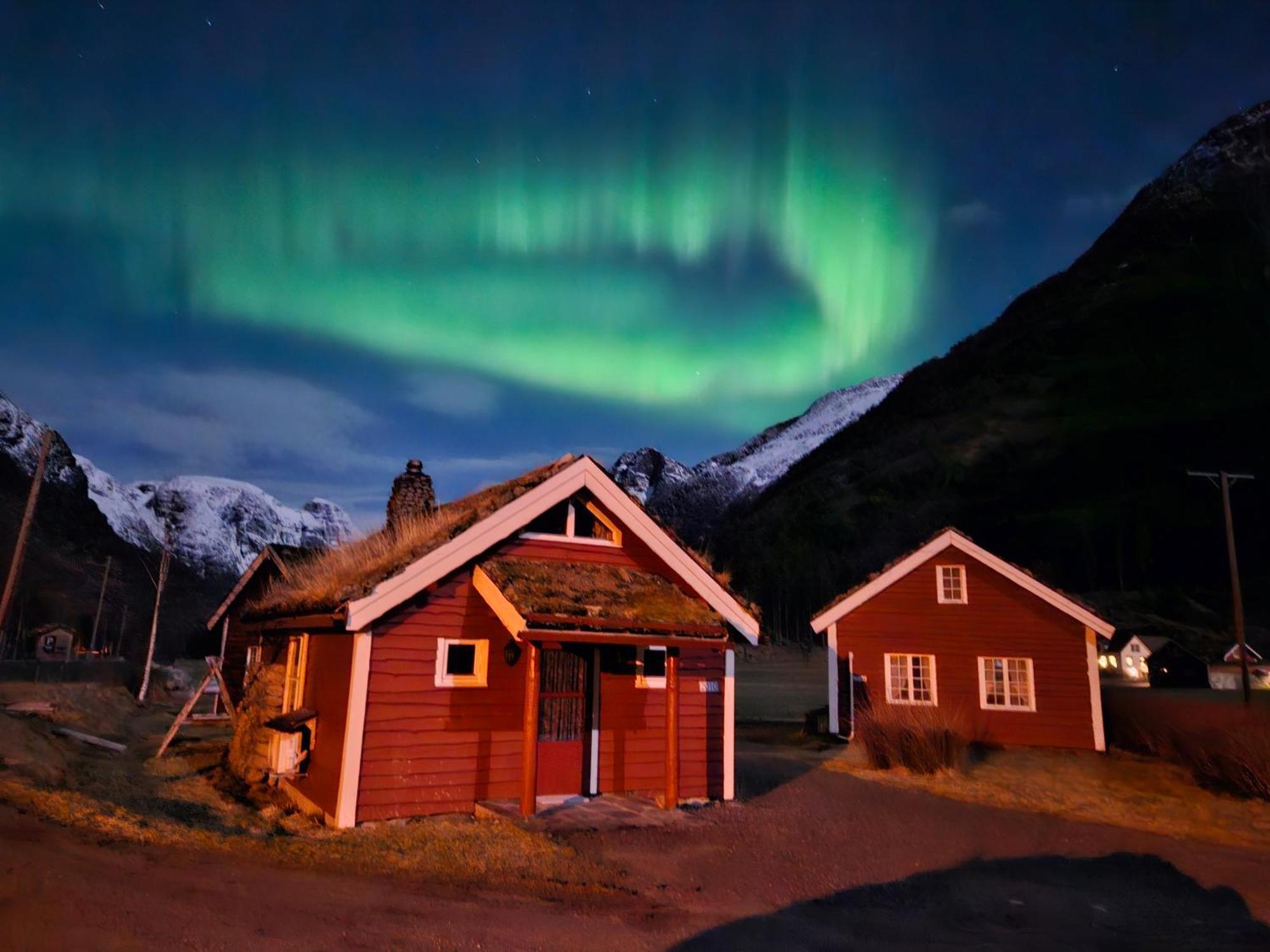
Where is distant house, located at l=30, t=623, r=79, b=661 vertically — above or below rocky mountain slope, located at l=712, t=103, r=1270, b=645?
below

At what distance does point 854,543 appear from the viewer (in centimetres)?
10569

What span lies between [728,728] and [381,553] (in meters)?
7.06

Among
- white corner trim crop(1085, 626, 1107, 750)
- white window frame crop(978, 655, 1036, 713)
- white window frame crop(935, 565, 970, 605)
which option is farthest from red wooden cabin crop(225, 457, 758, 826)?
white corner trim crop(1085, 626, 1107, 750)

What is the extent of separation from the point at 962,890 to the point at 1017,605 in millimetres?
15974

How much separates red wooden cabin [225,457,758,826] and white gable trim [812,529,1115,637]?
444 inches

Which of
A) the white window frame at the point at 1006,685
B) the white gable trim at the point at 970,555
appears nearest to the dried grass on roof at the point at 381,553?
the white gable trim at the point at 970,555

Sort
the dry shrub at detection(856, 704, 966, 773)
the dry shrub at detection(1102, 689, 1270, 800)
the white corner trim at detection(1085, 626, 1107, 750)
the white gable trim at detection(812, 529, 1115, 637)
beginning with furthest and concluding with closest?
the white gable trim at detection(812, 529, 1115, 637) < the white corner trim at detection(1085, 626, 1107, 750) < the dry shrub at detection(856, 704, 966, 773) < the dry shrub at detection(1102, 689, 1270, 800)

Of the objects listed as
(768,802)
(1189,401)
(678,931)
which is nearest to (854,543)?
(1189,401)

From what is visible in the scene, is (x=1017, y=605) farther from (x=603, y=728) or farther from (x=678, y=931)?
(x=678, y=931)

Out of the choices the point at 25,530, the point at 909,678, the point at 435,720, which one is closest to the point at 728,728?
the point at 435,720

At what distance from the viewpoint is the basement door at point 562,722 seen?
13.3m

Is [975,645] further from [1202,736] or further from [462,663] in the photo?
[462,663]

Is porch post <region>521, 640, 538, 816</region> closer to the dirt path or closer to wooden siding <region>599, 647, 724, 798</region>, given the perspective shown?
Answer: the dirt path

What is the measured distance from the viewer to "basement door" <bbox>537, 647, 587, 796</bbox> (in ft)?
43.6
